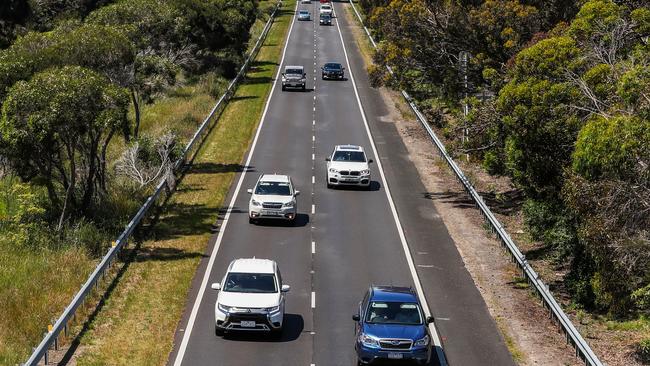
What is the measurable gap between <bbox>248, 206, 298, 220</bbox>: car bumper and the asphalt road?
0.47 meters

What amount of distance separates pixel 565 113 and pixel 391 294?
9647 mm

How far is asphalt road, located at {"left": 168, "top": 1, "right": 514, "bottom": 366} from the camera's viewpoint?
76.0ft

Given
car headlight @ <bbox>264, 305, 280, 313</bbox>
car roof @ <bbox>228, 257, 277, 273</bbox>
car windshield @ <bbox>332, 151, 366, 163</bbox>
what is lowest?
car windshield @ <bbox>332, 151, 366, 163</bbox>

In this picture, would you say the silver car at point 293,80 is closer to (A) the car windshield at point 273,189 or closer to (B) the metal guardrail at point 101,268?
(B) the metal guardrail at point 101,268

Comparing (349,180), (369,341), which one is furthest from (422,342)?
(349,180)

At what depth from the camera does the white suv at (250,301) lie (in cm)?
2311

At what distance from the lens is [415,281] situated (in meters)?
29.1

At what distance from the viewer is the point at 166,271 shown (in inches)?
1160

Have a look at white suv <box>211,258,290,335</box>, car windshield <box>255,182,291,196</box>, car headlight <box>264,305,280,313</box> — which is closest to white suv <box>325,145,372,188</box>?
car windshield <box>255,182,291,196</box>

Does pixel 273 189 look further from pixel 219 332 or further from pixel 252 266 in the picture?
pixel 219 332

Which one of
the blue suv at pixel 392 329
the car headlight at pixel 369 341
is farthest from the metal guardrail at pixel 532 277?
the car headlight at pixel 369 341

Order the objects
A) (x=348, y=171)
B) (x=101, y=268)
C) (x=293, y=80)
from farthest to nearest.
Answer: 1. (x=293, y=80)
2. (x=348, y=171)
3. (x=101, y=268)

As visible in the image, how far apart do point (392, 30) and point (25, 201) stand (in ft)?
73.1

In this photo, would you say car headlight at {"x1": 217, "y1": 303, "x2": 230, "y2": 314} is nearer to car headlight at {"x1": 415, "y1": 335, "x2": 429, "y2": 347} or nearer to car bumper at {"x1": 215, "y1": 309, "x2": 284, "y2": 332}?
car bumper at {"x1": 215, "y1": 309, "x2": 284, "y2": 332}
